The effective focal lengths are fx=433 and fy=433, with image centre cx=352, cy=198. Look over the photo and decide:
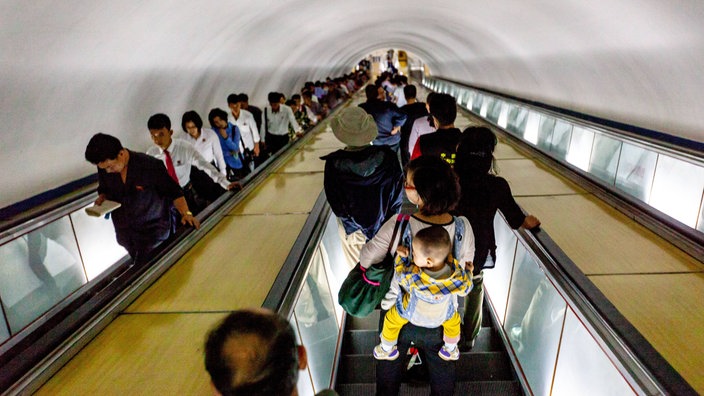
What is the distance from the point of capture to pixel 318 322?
2.79 meters

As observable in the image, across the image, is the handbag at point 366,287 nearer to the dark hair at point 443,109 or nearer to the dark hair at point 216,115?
the dark hair at point 443,109

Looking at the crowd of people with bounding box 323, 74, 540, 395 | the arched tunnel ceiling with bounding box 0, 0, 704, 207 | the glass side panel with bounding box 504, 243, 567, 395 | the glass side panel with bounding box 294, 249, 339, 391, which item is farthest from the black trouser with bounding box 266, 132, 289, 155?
the glass side panel with bounding box 504, 243, 567, 395

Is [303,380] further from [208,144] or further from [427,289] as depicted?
[208,144]

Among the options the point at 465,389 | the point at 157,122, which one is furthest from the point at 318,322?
the point at 157,122

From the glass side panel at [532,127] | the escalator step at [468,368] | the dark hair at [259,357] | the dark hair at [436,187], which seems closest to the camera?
the dark hair at [259,357]

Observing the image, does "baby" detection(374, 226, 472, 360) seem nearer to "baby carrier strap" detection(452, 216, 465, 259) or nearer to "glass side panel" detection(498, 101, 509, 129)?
"baby carrier strap" detection(452, 216, 465, 259)

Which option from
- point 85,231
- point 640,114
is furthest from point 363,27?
point 85,231

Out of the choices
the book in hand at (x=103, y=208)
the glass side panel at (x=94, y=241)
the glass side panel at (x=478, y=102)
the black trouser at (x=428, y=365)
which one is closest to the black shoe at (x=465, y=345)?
the black trouser at (x=428, y=365)

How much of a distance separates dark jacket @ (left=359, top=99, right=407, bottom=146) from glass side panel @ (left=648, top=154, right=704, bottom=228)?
122 inches

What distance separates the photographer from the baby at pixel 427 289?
191cm

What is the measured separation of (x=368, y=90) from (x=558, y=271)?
10.9 feet

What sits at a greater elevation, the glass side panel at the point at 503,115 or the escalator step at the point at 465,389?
the glass side panel at the point at 503,115

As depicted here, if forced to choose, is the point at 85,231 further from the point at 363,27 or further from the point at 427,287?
the point at 363,27

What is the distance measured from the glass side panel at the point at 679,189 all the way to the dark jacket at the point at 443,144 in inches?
121
